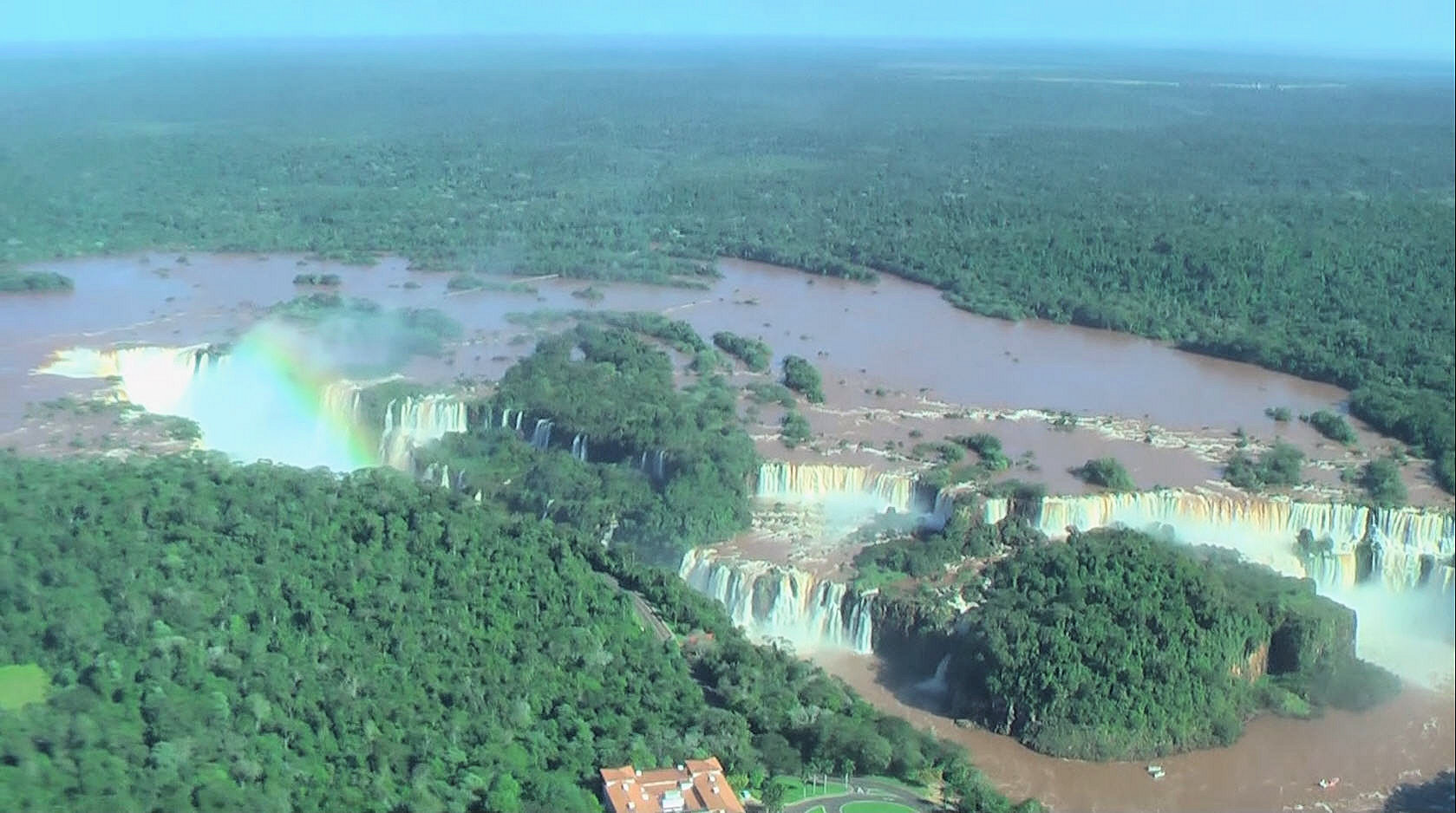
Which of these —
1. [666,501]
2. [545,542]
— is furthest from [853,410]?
[545,542]

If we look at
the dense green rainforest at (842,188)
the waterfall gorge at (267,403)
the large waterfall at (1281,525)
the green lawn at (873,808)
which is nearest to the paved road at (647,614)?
the green lawn at (873,808)

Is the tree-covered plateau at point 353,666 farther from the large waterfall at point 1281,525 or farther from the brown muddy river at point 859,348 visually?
the large waterfall at point 1281,525

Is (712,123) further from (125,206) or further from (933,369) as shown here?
(933,369)

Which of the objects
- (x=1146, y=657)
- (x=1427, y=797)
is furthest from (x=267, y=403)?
(x=1427, y=797)

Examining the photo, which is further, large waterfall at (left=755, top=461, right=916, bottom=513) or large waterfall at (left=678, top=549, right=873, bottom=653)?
large waterfall at (left=755, top=461, right=916, bottom=513)

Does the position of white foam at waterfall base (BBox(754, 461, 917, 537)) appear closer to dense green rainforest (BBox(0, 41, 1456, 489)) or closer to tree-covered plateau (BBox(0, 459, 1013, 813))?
tree-covered plateau (BBox(0, 459, 1013, 813))

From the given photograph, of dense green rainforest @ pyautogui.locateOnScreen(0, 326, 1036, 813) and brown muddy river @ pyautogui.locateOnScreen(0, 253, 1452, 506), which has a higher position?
brown muddy river @ pyautogui.locateOnScreen(0, 253, 1452, 506)

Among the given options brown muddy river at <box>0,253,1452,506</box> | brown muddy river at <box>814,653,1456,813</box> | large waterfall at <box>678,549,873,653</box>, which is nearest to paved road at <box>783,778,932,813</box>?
brown muddy river at <box>814,653,1456,813</box>
